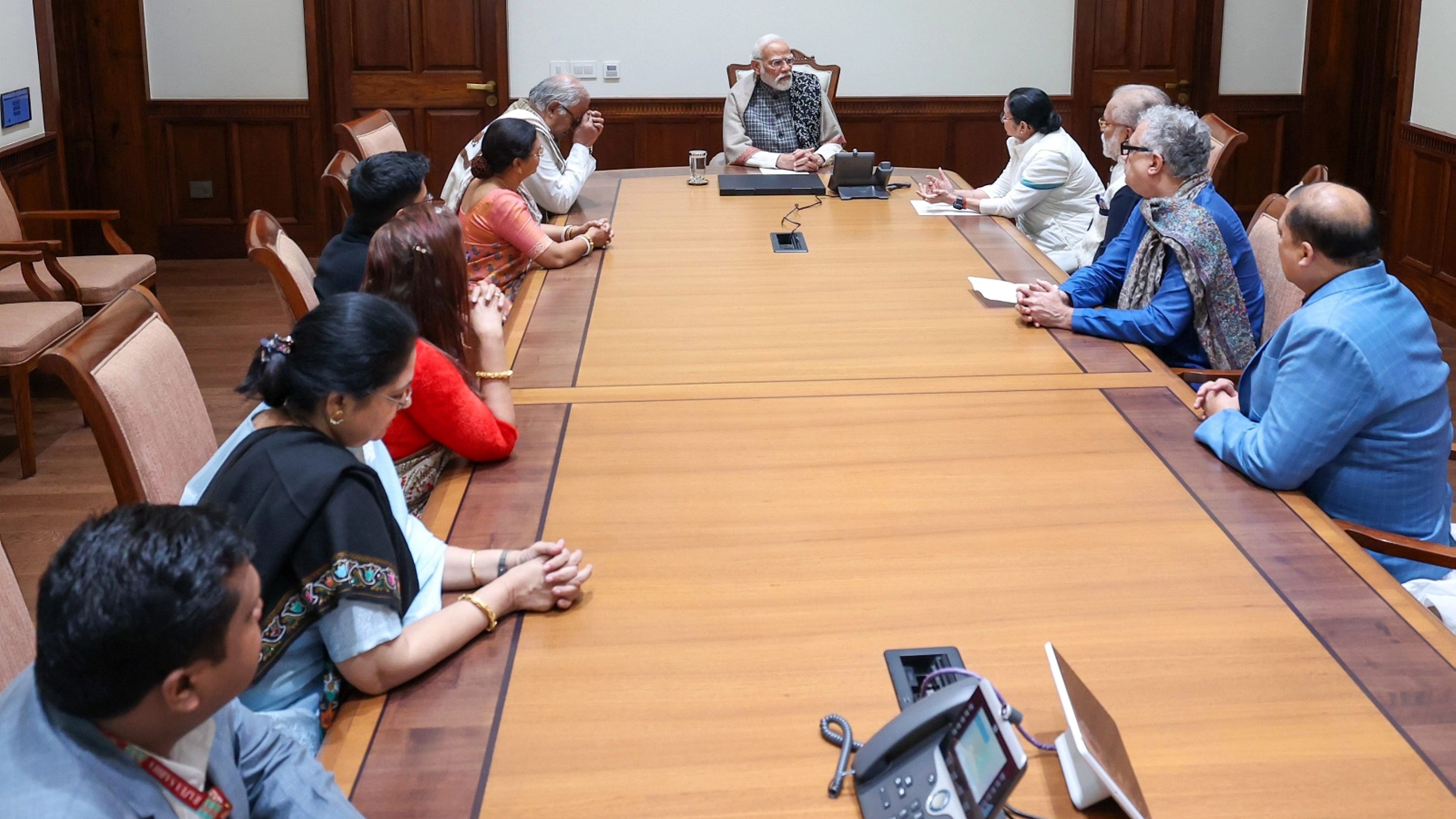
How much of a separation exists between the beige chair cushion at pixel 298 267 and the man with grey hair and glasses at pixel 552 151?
905mm

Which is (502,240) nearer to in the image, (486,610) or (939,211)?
(939,211)

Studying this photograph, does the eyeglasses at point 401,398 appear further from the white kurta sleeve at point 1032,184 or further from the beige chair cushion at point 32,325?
the white kurta sleeve at point 1032,184

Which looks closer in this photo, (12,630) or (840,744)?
(840,744)

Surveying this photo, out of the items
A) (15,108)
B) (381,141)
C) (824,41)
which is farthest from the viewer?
(824,41)

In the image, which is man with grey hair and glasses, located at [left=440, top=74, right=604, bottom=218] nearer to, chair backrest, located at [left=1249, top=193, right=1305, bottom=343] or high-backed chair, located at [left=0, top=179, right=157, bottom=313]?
high-backed chair, located at [left=0, top=179, right=157, bottom=313]

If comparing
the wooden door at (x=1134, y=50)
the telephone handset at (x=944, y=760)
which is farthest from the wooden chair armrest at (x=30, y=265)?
the wooden door at (x=1134, y=50)

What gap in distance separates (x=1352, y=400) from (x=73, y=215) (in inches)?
175

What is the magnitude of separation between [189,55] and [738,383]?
16.6 feet

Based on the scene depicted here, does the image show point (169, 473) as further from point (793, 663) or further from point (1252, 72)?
point (1252, 72)

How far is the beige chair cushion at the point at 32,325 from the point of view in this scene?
13.1 feet

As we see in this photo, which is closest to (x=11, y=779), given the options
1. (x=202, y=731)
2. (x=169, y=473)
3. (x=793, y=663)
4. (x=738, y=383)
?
(x=202, y=731)

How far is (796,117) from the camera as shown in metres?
5.61

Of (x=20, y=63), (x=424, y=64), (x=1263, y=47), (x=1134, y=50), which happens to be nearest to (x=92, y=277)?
(x=20, y=63)

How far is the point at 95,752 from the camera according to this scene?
1129 mm
